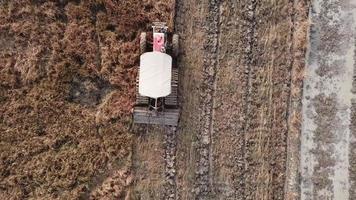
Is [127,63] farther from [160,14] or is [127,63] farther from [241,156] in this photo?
[241,156]

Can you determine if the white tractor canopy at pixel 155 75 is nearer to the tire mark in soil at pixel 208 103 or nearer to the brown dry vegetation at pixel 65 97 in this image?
the brown dry vegetation at pixel 65 97

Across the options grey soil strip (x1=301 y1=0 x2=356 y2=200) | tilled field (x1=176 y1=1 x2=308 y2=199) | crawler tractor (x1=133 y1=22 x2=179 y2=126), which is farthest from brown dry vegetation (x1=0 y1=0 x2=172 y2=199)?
grey soil strip (x1=301 y1=0 x2=356 y2=200)

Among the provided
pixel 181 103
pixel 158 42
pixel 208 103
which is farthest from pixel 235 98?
pixel 158 42

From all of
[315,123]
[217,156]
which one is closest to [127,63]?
[217,156]

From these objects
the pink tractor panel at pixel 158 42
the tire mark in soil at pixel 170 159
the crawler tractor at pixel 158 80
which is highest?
the pink tractor panel at pixel 158 42

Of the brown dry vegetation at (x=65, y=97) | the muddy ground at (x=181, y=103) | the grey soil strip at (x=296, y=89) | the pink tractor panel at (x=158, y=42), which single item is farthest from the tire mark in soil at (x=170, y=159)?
the grey soil strip at (x=296, y=89)

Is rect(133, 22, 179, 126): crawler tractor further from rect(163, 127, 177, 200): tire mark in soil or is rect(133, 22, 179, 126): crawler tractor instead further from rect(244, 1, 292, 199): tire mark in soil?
rect(244, 1, 292, 199): tire mark in soil
